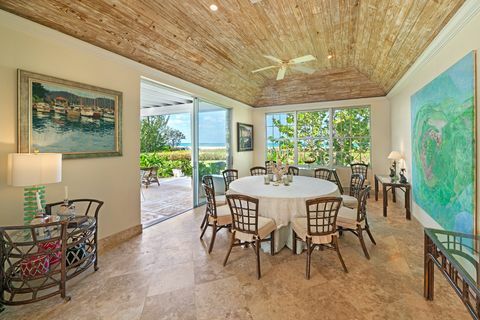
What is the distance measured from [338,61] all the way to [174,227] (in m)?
4.89

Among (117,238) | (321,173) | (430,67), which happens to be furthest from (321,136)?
(117,238)

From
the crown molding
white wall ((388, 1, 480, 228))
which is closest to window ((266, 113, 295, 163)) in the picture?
white wall ((388, 1, 480, 228))

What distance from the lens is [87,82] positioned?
2.95 meters

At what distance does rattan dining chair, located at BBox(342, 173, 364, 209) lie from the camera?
12.0 feet

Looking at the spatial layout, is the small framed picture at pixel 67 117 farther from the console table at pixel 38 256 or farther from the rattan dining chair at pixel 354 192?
the rattan dining chair at pixel 354 192

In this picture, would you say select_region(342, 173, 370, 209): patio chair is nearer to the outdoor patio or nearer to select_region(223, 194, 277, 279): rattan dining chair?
select_region(223, 194, 277, 279): rattan dining chair

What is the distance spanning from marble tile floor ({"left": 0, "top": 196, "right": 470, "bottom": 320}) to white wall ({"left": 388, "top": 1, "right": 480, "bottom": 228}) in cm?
136

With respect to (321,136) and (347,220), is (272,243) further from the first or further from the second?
(321,136)

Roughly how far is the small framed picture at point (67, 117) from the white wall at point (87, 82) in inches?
3.2

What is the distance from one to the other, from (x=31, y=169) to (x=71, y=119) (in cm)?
93

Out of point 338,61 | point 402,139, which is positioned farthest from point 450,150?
point 338,61

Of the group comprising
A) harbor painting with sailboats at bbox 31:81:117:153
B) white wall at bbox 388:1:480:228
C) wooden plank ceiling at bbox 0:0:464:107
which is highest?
wooden plank ceiling at bbox 0:0:464:107

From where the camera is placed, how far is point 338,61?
16.5ft

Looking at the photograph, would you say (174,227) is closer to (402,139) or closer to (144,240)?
(144,240)
